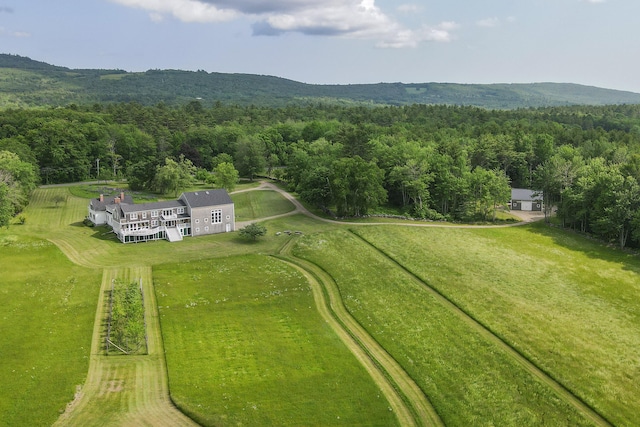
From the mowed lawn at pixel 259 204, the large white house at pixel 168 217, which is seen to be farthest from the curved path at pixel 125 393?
the mowed lawn at pixel 259 204

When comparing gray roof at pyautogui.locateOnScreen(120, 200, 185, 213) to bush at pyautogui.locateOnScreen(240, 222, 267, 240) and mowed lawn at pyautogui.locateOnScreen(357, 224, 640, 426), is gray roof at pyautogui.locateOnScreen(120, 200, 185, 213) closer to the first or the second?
bush at pyautogui.locateOnScreen(240, 222, 267, 240)

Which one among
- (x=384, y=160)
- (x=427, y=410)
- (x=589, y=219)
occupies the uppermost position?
(x=384, y=160)

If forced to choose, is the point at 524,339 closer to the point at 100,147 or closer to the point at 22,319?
the point at 22,319

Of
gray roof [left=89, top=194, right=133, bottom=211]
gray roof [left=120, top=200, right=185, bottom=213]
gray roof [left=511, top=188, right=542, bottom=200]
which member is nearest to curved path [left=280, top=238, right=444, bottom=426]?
gray roof [left=120, top=200, right=185, bottom=213]

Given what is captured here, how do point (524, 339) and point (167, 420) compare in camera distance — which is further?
point (524, 339)

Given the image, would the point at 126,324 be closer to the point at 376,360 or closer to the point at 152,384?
the point at 152,384

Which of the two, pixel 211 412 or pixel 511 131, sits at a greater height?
pixel 511 131

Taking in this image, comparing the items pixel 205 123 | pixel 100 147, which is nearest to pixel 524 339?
pixel 100 147

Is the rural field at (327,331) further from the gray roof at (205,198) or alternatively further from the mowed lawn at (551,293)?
the gray roof at (205,198)
